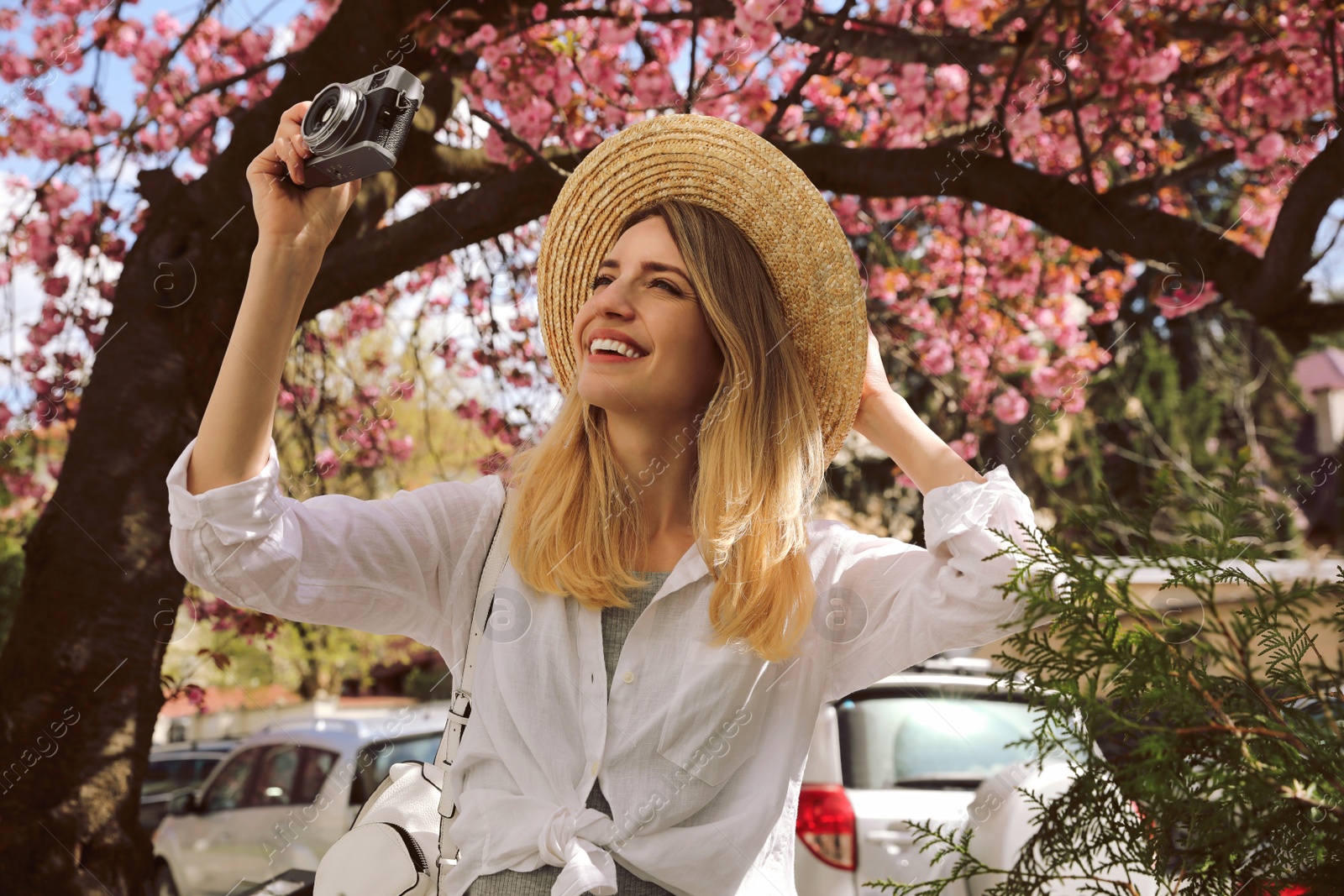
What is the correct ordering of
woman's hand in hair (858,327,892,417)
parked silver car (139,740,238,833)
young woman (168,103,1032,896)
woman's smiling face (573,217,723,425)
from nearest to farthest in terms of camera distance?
young woman (168,103,1032,896), woman's smiling face (573,217,723,425), woman's hand in hair (858,327,892,417), parked silver car (139,740,238,833)

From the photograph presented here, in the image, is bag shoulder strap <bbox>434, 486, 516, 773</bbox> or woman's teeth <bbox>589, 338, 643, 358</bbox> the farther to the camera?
woman's teeth <bbox>589, 338, 643, 358</bbox>

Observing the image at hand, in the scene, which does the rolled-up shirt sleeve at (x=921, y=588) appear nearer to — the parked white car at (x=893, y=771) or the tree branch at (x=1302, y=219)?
the parked white car at (x=893, y=771)

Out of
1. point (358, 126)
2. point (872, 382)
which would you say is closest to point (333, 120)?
point (358, 126)

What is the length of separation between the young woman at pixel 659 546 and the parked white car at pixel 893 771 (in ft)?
6.88

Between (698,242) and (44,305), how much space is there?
4438 millimetres

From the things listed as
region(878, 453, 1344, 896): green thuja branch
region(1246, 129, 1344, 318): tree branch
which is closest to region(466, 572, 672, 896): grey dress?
region(878, 453, 1344, 896): green thuja branch

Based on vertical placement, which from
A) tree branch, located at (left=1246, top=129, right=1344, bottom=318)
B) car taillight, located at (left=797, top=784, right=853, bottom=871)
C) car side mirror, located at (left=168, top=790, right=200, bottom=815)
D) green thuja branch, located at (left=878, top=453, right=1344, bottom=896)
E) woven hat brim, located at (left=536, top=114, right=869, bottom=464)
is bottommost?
car side mirror, located at (left=168, top=790, right=200, bottom=815)

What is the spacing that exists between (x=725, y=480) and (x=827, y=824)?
99.9 inches

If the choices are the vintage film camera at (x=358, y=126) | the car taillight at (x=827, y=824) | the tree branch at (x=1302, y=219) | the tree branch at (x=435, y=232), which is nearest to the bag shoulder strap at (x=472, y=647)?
the vintage film camera at (x=358, y=126)

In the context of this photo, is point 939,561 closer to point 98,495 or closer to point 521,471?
point 521,471

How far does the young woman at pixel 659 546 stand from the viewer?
1.36 metres

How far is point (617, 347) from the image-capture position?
1824 millimetres

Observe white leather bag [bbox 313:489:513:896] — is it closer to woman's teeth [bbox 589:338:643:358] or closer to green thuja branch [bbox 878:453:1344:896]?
woman's teeth [bbox 589:338:643:358]

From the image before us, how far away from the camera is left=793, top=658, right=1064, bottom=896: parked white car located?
3.90 metres
